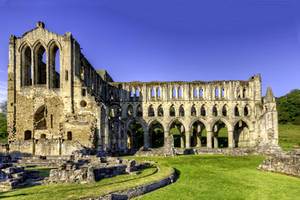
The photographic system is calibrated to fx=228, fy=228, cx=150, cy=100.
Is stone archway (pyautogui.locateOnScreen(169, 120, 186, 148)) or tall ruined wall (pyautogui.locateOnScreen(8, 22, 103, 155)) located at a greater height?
tall ruined wall (pyautogui.locateOnScreen(8, 22, 103, 155))

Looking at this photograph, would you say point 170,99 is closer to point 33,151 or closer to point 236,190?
point 33,151

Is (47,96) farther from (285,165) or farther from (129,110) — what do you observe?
(285,165)

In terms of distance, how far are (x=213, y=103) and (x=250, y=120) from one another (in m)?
6.31

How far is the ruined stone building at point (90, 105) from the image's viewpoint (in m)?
24.9

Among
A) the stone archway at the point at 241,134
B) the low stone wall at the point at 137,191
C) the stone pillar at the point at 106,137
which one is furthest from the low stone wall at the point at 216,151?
the low stone wall at the point at 137,191

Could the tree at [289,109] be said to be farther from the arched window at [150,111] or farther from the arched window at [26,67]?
the arched window at [26,67]

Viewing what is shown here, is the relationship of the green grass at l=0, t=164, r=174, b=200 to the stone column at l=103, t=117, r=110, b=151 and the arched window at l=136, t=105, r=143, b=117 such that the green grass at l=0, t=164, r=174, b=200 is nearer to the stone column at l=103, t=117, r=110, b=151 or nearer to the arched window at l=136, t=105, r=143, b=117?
the stone column at l=103, t=117, r=110, b=151

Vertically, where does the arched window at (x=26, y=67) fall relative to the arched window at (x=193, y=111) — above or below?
above

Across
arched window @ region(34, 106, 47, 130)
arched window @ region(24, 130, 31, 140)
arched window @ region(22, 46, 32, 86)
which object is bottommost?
arched window @ region(24, 130, 31, 140)

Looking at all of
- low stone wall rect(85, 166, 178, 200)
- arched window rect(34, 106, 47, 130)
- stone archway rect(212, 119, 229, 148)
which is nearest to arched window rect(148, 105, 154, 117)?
stone archway rect(212, 119, 229, 148)

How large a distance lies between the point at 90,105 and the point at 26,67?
981 cm

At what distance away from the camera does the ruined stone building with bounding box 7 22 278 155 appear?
2491 centimetres

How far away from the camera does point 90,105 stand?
994 inches

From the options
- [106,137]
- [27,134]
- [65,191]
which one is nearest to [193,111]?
[106,137]
